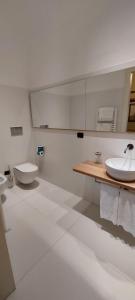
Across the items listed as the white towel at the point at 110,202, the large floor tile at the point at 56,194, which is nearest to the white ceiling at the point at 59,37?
the white towel at the point at 110,202

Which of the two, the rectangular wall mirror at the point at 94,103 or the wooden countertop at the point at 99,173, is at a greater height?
the rectangular wall mirror at the point at 94,103

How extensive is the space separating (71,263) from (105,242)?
1.35 ft

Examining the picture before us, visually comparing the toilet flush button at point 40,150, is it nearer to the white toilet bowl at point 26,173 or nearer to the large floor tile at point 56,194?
the white toilet bowl at point 26,173

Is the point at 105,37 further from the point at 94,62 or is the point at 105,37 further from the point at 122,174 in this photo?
the point at 122,174

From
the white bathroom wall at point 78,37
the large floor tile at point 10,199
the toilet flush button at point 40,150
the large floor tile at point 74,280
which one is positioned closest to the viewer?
the large floor tile at point 74,280

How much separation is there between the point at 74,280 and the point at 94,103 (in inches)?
69.2

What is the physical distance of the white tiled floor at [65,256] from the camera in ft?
3.54

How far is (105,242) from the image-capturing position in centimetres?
147

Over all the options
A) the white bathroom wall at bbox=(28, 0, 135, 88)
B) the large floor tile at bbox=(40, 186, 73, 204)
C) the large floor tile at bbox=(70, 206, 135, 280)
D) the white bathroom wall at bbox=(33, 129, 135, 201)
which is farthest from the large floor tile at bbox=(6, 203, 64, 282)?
the white bathroom wall at bbox=(28, 0, 135, 88)

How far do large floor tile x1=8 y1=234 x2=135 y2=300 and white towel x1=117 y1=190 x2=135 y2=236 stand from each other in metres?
0.38

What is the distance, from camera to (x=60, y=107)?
221cm

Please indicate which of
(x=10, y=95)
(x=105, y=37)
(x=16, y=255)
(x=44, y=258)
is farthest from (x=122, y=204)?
(x=10, y=95)

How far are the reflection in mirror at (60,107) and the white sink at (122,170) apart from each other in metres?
0.66

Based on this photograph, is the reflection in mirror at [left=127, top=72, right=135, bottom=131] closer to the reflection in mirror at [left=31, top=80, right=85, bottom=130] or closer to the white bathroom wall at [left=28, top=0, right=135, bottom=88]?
the white bathroom wall at [left=28, top=0, right=135, bottom=88]
